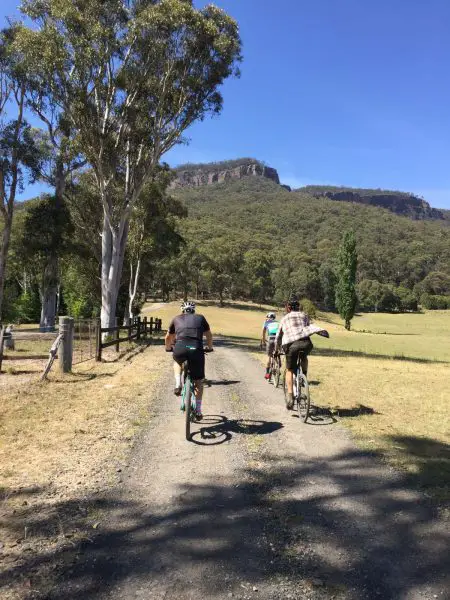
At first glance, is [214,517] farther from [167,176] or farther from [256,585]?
[167,176]

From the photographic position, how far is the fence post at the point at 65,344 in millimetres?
11203

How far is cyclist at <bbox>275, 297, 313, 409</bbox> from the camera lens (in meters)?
7.67

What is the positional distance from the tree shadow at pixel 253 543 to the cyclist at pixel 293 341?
118 inches

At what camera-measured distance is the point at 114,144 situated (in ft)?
71.8

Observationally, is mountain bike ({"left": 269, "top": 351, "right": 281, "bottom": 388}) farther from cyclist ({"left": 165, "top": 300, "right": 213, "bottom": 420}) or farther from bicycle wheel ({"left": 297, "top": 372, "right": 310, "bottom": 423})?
cyclist ({"left": 165, "top": 300, "right": 213, "bottom": 420})

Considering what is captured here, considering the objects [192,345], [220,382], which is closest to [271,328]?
[220,382]

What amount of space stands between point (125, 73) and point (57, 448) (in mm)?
19295

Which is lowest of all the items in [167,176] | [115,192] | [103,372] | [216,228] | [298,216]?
[103,372]

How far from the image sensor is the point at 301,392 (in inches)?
304

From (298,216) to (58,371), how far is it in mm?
162438

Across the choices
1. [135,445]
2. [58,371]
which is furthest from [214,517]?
[58,371]

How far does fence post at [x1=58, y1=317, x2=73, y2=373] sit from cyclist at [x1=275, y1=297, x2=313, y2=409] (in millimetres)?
5964

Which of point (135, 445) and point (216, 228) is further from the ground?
point (216, 228)

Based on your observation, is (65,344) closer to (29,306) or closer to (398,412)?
(398,412)
